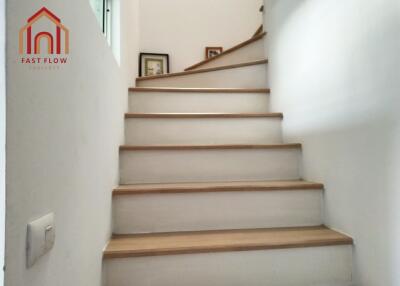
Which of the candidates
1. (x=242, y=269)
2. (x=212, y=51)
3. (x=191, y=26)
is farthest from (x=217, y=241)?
(x=191, y=26)

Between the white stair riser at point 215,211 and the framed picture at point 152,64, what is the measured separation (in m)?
2.23

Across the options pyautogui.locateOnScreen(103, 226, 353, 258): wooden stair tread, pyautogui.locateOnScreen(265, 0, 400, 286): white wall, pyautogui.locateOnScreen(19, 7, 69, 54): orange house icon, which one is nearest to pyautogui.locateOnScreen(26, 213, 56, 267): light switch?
pyautogui.locateOnScreen(19, 7, 69, 54): orange house icon

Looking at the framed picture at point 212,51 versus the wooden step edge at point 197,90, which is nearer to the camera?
the wooden step edge at point 197,90

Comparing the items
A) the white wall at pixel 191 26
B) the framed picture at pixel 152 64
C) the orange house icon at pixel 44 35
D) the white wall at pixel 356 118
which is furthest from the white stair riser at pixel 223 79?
the orange house icon at pixel 44 35

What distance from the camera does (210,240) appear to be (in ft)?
3.87

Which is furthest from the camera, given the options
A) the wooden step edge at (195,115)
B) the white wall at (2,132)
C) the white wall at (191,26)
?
the white wall at (191,26)

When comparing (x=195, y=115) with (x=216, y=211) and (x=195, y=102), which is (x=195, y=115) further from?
(x=216, y=211)

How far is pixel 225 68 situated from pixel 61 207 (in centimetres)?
195

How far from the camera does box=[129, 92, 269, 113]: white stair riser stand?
6.52ft

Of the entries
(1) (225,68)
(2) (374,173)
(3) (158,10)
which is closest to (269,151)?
(2) (374,173)

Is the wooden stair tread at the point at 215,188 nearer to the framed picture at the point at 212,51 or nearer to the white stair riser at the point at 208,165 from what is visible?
the white stair riser at the point at 208,165

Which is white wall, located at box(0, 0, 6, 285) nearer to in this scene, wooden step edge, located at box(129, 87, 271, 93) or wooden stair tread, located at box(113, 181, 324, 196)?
wooden stair tread, located at box(113, 181, 324, 196)

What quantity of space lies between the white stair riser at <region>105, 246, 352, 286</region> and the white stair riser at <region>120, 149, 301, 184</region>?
1.67 feet

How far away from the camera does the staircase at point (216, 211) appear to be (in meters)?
1.11
